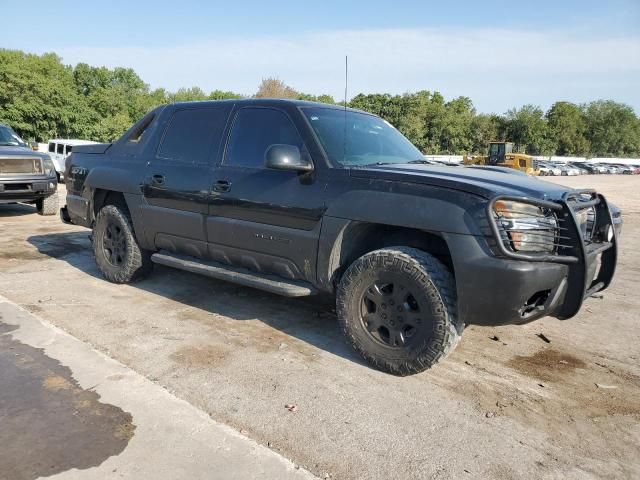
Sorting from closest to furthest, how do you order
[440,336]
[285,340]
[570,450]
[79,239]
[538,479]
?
[538,479]
[570,450]
[440,336]
[285,340]
[79,239]

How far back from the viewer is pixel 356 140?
13.5 ft

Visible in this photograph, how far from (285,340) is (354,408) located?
44.9 inches

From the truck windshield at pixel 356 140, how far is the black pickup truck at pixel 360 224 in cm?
2

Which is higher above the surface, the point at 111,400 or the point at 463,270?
the point at 463,270

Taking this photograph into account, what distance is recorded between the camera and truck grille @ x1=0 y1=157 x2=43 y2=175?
29.1 feet

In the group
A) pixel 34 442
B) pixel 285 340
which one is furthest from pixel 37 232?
pixel 34 442

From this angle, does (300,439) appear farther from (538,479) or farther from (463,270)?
(463,270)

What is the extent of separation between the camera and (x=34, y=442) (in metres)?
2.50

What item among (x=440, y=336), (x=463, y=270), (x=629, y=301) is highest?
(x=463, y=270)

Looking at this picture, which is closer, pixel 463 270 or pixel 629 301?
pixel 463 270

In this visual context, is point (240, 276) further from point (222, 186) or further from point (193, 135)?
point (193, 135)

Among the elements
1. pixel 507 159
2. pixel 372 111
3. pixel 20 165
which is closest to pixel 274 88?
pixel 372 111

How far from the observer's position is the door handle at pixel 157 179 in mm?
4738

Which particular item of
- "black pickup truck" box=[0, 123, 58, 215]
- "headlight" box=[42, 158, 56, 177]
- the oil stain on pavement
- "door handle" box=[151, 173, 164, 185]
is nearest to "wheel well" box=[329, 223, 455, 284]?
the oil stain on pavement
